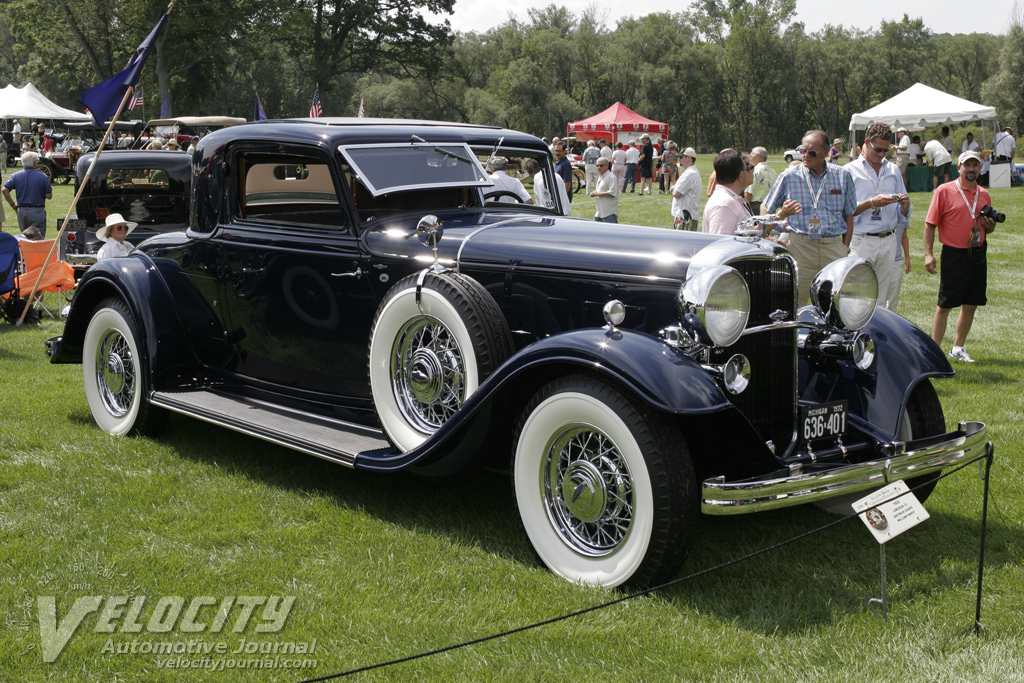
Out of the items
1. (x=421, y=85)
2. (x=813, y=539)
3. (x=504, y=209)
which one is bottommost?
(x=813, y=539)

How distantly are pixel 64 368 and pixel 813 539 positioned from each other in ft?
20.9

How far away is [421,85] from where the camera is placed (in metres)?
66.6

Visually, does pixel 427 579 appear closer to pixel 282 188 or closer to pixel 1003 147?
pixel 282 188

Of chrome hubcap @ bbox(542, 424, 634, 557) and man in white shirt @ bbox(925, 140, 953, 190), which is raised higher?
man in white shirt @ bbox(925, 140, 953, 190)

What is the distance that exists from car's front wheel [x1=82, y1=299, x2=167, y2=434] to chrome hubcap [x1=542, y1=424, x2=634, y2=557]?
9.67 feet

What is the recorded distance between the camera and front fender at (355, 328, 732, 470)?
10.7 ft

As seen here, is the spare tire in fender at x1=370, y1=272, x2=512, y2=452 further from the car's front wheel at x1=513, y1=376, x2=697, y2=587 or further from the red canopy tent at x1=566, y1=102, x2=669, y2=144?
the red canopy tent at x1=566, y1=102, x2=669, y2=144

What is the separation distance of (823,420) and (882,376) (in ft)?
1.47

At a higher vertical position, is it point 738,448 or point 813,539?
point 738,448

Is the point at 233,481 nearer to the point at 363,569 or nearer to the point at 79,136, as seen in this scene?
the point at 363,569

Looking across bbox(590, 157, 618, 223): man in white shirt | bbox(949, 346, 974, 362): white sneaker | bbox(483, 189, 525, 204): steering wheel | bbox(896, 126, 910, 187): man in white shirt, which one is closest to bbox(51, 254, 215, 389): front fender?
bbox(483, 189, 525, 204): steering wheel

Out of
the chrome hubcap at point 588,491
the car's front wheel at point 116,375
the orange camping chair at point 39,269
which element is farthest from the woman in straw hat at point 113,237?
the chrome hubcap at point 588,491

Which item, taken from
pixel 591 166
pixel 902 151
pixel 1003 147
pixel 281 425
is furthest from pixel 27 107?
pixel 281 425

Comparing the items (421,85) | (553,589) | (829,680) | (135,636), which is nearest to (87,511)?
(135,636)
